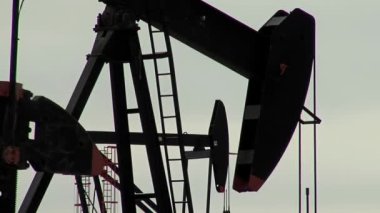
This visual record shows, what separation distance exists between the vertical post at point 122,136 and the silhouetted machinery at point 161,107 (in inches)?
0.4

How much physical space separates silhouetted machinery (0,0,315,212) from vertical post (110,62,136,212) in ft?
0.04

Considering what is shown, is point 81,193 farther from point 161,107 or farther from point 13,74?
point 13,74

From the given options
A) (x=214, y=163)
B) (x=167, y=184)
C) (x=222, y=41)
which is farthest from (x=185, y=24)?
(x=214, y=163)

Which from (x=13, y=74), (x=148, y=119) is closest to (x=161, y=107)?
(x=148, y=119)

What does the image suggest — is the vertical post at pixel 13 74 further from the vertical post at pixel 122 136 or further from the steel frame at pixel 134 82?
the vertical post at pixel 122 136

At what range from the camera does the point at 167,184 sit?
13.0m

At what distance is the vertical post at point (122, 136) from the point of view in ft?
43.4

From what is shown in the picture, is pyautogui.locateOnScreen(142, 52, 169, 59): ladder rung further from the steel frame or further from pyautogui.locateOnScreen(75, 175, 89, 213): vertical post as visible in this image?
pyautogui.locateOnScreen(75, 175, 89, 213): vertical post

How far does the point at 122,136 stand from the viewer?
13297mm

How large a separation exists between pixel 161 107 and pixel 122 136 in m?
0.64

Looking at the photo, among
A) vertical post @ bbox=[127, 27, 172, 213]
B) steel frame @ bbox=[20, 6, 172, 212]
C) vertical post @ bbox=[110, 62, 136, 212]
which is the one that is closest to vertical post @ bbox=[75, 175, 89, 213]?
vertical post @ bbox=[110, 62, 136, 212]

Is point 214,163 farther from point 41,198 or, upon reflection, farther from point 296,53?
point 41,198

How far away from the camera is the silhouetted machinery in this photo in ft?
31.8

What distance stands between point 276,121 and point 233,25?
1305 millimetres
